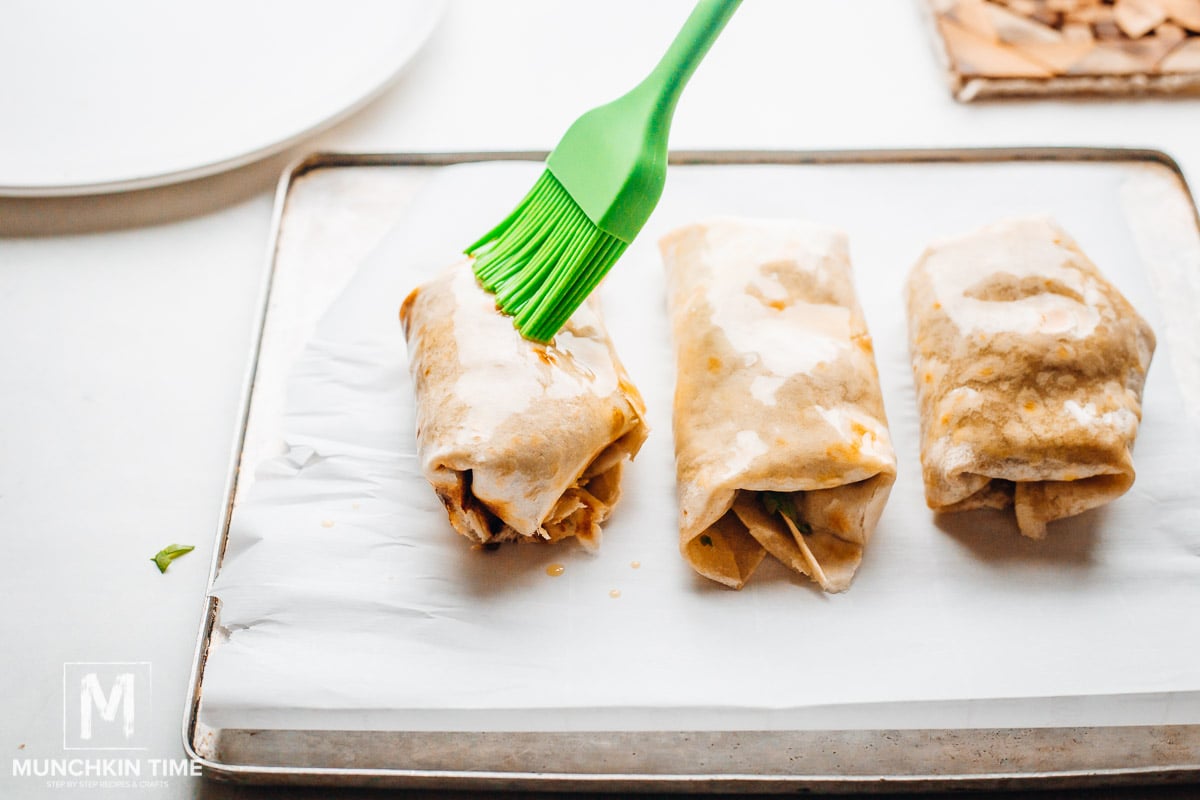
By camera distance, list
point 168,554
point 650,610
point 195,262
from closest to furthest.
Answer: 1. point 650,610
2. point 168,554
3. point 195,262

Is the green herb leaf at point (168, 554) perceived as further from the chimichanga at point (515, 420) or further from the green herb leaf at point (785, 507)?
the green herb leaf at point (785, 507)

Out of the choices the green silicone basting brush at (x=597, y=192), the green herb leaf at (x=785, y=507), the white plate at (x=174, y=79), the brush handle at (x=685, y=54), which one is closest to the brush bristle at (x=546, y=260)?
the green silicone basting brush at (x=597, y=192)

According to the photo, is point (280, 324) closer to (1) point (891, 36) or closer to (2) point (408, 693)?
(2) point (408, 693)

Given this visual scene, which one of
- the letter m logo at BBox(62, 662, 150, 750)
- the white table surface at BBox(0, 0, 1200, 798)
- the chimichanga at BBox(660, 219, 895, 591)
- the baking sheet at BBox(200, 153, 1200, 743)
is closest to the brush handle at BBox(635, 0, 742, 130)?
the chimichanga at BBox(660, 219, 895, 591)

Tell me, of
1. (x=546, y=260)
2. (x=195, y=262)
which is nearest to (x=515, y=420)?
(x=546, y=260)

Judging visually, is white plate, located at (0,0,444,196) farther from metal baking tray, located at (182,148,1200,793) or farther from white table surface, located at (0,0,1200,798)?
metal baking tray, located at (182,148,1200,793)

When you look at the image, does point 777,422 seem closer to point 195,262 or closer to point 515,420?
point 515,420
